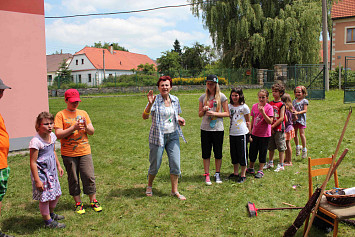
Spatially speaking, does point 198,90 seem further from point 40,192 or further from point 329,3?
point 40,192

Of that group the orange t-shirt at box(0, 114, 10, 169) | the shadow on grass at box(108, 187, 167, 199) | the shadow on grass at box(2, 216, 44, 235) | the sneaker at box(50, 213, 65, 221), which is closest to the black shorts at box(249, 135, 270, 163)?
the shadow on grass at box(108, 187, 167, 199)

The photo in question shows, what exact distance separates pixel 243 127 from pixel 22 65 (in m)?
5.83

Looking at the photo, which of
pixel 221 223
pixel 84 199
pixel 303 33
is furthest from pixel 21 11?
pixel 303 33

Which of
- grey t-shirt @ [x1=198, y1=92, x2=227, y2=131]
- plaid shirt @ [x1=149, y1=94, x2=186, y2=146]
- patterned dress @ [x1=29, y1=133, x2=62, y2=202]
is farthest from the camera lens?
grey t-shirt @ [x1=198, y1=92, x2=227, y2=131]

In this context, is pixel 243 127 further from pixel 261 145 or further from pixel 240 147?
pixel 261 145

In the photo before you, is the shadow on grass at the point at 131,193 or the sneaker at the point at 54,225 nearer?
the sneaker at the point at 54,225

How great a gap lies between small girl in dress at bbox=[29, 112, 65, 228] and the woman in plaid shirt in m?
1.41

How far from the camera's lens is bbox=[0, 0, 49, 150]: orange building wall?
759cm

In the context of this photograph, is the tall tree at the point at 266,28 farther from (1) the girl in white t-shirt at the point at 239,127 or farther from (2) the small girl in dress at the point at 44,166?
(2) the small girl in dress at the point at 44,166

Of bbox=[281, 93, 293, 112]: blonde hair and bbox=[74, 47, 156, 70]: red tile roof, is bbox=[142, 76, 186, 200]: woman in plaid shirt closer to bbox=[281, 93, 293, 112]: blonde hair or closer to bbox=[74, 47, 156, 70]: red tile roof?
bbox=[281, 93, 293, 112]: blonde hair

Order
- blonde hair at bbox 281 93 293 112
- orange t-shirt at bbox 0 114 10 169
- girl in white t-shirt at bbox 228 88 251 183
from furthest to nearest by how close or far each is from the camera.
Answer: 1. blonde hair at bbox 281 93 293 112
2. girl in white t-shirt at bbox 228 88 251 183
3. orange t-shirt at bbox 0 114 10 169

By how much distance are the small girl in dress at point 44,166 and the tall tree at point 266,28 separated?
2544 centimetres

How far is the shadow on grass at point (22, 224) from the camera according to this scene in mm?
3827

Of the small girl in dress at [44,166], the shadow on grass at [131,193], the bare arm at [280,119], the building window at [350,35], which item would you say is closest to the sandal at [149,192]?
the shadow on grass at [131,193]
